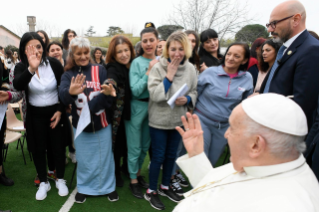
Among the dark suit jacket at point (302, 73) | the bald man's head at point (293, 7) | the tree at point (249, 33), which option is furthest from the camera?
the tree at point (249, 33)

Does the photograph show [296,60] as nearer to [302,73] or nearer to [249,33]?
[302,73]

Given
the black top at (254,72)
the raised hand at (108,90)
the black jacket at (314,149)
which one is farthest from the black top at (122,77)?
the black top at (254,72)

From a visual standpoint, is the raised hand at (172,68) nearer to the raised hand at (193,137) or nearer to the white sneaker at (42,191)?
the raised hand at (193,137)

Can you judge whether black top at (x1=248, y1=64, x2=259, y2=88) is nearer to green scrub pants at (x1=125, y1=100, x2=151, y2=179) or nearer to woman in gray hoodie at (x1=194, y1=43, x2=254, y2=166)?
woman in gray hoodie at (x1=194, y1=43, x2=254, y2=166)

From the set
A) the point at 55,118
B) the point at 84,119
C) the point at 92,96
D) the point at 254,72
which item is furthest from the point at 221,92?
the point at 55,118

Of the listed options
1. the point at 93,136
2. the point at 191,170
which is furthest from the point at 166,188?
the point at 191,170

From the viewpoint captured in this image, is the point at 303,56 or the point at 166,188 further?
the point at 166,188

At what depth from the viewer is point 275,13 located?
2.13 meters

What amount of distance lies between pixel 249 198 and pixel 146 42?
2296mm

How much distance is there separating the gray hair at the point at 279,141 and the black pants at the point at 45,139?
2592 millimetres

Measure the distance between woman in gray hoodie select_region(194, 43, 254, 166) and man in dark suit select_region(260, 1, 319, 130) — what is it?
493 millimetres

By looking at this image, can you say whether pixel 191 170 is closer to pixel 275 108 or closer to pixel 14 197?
pixel 275 108

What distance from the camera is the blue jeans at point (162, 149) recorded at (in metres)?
2.71

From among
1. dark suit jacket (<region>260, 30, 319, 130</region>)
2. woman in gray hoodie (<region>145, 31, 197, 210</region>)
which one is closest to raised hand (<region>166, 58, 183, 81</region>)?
woman in gray hoodie (<region>145, 31, 197, 210</region>)
